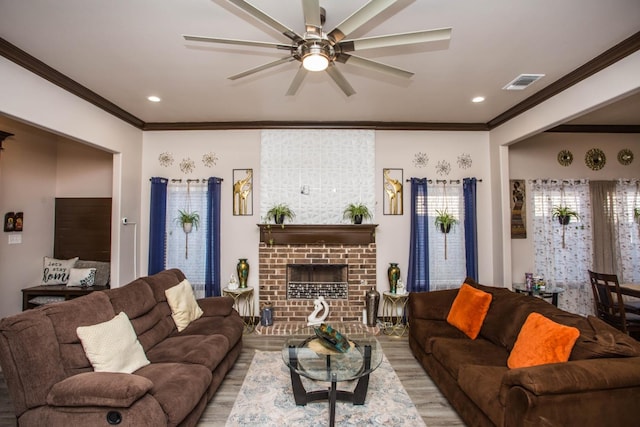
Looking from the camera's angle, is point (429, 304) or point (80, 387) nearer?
point (80, 387)

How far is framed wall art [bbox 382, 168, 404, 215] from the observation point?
495 cm

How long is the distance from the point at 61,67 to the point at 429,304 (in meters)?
4.49

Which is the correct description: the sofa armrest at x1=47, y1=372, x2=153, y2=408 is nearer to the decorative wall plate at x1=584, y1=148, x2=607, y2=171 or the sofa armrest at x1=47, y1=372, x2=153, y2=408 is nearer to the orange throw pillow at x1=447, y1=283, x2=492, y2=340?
the orange throw pillow at x1=447, y1=283, x2=492, y2=340

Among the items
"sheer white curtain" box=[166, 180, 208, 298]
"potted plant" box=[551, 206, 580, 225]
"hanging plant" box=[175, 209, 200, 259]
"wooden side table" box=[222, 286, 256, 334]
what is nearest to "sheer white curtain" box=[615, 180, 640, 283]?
"potted plant" box=[551, 206, 580, 225]

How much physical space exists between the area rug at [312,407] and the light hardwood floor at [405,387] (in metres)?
0.07

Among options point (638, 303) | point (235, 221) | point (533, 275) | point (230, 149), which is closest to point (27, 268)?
point (235, 221)

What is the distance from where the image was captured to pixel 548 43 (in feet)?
8.92

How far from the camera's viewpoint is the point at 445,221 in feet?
15.9

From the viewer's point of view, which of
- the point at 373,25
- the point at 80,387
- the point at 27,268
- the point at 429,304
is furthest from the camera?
the point at 27,268

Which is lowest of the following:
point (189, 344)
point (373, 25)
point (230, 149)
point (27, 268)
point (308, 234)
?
point (189, 344)

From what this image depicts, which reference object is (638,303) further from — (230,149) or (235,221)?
(230,149)

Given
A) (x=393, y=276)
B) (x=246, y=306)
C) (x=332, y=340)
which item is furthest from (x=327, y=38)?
(x=246, y=306)

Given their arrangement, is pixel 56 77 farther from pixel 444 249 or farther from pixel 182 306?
pixel 444 249

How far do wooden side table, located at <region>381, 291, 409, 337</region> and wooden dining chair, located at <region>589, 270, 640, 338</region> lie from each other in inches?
88.1
